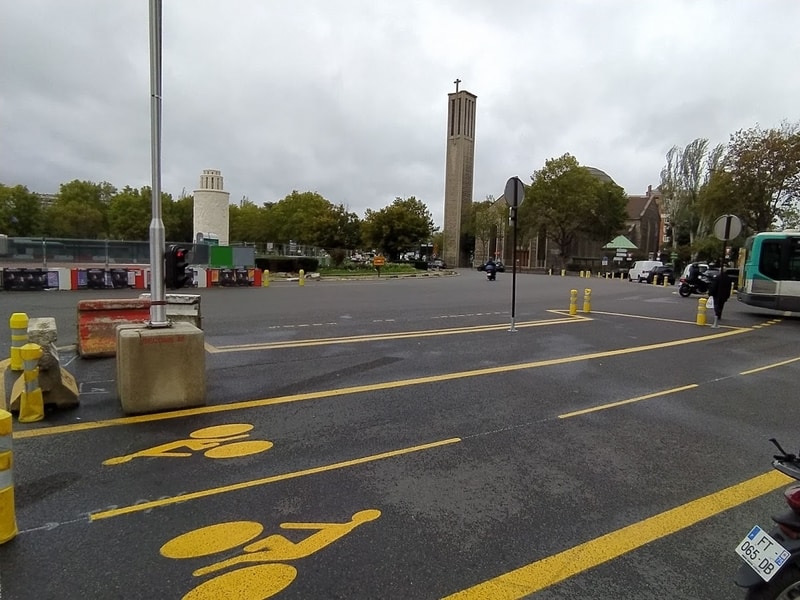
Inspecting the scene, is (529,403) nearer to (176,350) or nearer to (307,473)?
(307,473)

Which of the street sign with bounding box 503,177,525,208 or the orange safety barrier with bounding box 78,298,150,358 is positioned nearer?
the orange safety barrier with bounding box 78,298,150,358

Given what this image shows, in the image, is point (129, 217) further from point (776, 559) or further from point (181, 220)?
point (776, 559)

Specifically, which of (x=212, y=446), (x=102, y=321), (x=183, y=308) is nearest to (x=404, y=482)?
(x=212, y=446)

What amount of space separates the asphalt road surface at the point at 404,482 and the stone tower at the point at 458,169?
81.7m

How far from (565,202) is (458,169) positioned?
81.3 ft

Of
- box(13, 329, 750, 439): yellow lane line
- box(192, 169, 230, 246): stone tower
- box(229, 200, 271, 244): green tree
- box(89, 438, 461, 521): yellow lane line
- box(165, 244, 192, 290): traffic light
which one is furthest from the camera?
box(229, 200, 271, 244): green tree

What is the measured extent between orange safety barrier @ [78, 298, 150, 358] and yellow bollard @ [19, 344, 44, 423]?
294 centimetres

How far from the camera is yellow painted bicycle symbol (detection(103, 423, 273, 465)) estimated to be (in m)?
4.59

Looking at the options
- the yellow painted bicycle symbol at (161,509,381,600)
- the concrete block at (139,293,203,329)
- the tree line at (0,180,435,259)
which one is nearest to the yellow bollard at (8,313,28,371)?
the concrete block at (139,293,203,329)

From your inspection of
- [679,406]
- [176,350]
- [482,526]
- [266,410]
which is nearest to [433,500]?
[482,526]

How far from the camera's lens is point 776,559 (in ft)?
7.57

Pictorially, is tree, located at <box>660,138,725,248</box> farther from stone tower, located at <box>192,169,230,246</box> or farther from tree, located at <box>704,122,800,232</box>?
stone tower, located at <box>192,169,230,246</box>

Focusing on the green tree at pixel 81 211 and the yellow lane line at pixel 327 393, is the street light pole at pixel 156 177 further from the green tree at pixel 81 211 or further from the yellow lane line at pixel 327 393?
the green tree at pixel 81 211

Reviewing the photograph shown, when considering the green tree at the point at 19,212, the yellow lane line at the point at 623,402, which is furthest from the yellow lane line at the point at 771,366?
the green tree at the point at 19,212
